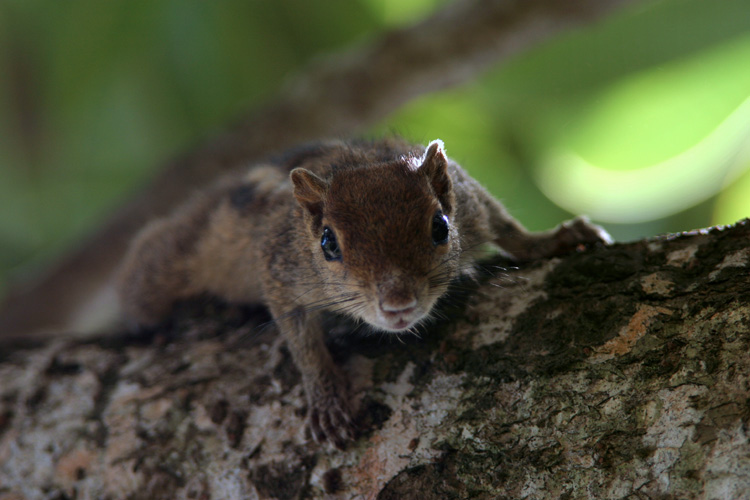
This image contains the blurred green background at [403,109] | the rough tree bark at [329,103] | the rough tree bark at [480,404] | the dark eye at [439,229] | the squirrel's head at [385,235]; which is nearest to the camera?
the rough tree bark at [480,404]

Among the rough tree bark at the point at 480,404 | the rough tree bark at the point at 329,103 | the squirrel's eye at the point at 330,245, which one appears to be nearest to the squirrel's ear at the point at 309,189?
the squirrel's eye at the point at 330,245

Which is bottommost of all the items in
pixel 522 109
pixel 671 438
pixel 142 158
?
pixel 671 438

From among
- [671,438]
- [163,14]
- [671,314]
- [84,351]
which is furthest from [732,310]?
[163,14]

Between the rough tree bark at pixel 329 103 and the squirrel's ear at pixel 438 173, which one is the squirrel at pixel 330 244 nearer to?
the squirrel's ear at pixel 438 173

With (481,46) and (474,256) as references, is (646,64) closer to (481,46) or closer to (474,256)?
(481,46)

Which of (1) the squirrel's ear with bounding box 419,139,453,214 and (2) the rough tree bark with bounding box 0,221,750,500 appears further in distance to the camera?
(1) the squirrel's ear with bounding box 419,139,453,214

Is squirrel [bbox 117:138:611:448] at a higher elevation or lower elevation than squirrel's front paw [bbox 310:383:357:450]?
higher

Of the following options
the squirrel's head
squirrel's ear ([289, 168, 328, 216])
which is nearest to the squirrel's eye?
the squirrel's head

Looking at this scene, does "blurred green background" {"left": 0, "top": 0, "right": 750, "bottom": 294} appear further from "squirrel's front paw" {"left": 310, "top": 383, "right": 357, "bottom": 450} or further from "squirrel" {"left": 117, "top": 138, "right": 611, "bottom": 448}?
"squirrel's front paw" {"left": 310, "top": 383, "right": 357, "bottom": 450}
